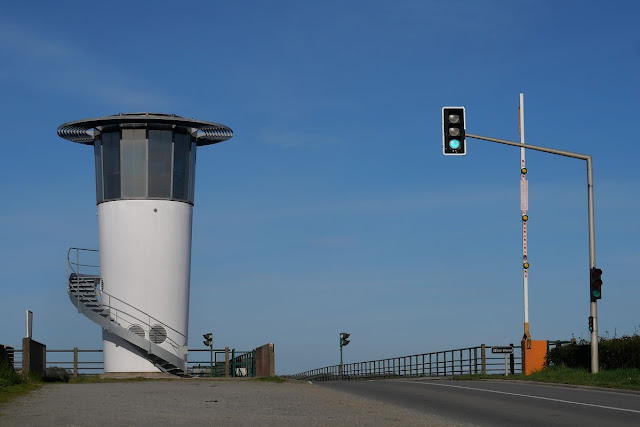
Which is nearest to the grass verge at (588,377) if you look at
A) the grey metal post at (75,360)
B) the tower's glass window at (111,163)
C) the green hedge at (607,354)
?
the green hedge at (607,354)

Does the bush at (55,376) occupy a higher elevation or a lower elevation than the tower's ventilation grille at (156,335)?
lower

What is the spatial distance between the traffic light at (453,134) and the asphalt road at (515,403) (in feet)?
22.0

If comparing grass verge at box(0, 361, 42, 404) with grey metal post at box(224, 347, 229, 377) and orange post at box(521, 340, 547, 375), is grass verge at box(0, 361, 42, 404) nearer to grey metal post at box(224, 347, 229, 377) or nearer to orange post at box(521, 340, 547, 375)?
grey metal post at box(224, 347, 229, 377)

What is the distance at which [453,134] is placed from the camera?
1093 inches

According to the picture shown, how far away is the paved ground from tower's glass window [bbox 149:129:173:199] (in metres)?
17.7

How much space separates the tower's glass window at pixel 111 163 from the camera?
43.3 metres

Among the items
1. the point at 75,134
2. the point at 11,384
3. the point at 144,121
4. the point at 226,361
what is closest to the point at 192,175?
the point at 144,121

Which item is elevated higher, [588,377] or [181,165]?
[181,165]

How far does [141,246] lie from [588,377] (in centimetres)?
2008

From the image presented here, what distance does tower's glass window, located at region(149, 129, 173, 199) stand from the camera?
43.1 metres

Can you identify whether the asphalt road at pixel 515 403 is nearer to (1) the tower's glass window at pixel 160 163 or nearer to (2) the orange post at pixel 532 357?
(2) the orange post at pixel 532 357

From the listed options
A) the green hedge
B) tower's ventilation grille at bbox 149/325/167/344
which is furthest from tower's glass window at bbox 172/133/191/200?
the green hedge

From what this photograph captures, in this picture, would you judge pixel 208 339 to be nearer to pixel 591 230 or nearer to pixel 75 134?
pixel 75 134

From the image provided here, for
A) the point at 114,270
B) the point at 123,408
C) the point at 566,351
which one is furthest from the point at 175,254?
the point at 123,408
